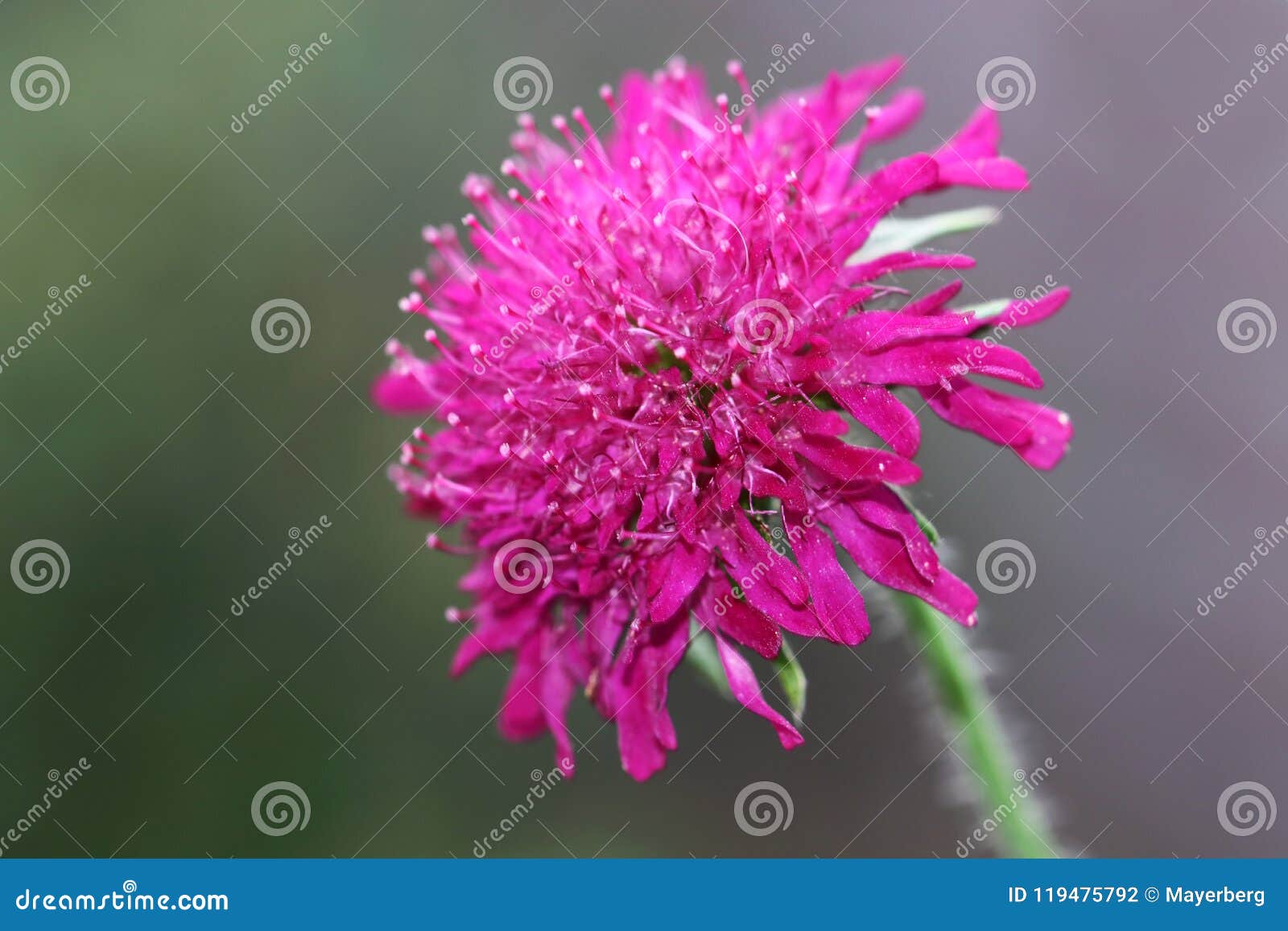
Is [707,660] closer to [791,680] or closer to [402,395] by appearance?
[791,680]

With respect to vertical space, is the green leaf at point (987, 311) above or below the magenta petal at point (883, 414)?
above

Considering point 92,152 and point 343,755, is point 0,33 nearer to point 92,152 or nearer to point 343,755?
point 92,152

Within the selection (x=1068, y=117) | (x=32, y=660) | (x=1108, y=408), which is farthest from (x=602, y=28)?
Result: (x=32, y=660)

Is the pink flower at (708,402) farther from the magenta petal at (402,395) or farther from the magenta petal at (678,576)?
the magenta petal at (402,395)

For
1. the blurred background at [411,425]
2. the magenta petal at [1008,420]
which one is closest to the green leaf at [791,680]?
the magenta petal at [1008,420]

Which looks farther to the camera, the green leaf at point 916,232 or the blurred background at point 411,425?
the blurred background at point 411,425

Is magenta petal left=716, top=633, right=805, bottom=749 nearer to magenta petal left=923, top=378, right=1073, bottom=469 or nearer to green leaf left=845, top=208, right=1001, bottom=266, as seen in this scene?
magenta petal left=923, top=378, right=1073, bottom=469

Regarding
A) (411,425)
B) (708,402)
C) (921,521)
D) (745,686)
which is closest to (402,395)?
(708,402)
